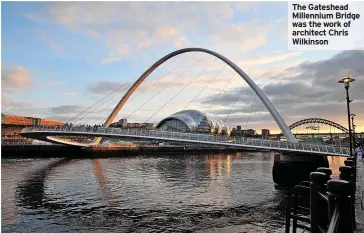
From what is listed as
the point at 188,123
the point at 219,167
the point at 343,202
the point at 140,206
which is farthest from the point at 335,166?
the point at 188,123

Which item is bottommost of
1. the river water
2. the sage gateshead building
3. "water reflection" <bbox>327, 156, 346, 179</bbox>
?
the river water

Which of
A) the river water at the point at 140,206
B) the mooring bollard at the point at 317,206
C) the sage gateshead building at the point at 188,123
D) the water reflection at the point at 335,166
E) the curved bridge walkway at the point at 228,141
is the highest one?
the sage gateshead building at the point at 188,123

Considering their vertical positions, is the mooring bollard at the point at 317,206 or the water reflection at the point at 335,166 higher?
the mooring bollard at the point at 317,206

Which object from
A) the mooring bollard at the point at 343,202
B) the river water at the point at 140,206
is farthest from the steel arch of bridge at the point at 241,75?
the mooring bollard at the point at 343,202

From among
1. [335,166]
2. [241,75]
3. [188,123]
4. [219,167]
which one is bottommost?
[219,167]

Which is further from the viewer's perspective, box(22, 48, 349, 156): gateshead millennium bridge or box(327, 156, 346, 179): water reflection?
box(327, 156, 346, 179): water reflection

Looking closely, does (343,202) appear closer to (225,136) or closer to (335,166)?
(225,136)

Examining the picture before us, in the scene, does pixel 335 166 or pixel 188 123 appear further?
pixel 188 123

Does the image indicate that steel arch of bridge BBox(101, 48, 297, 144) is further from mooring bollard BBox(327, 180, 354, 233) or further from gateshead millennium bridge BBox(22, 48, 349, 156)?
mooring bollard BBox(327, 180, 354, 233)

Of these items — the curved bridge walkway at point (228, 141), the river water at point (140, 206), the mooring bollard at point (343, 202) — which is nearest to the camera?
the mooring bollard at point (343, 202)

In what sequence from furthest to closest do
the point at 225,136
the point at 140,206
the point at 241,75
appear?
the point at 241,75 < the point at 225,136 < the point at 140,206

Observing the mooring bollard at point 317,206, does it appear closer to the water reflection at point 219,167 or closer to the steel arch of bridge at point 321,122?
the water reflection at point 219,167

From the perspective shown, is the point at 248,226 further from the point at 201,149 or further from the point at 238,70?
the point at 201,149

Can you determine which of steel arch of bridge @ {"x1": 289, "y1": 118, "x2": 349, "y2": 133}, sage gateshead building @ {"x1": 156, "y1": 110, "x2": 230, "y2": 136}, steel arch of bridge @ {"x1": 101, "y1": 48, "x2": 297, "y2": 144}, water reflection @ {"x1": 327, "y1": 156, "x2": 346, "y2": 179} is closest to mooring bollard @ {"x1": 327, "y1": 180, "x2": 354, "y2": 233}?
steel arch of bridge @ {"x1": 101, "y1": 48, "x2": 297, "y2": 144}
